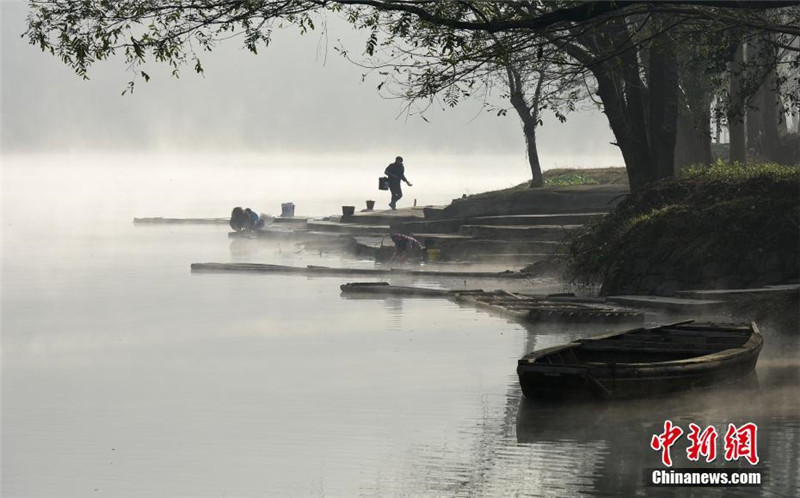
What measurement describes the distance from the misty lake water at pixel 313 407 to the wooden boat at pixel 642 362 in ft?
0.70

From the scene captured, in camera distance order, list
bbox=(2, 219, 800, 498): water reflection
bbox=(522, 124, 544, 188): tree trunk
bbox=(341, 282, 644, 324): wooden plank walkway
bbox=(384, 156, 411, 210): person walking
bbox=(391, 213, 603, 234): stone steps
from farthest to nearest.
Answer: bbox=(384, 156, 411, 210): person walking → bbox=(522, 124, 544, 188): tree trunk → bbox=(391, 213, 603, 234): stone steps → bbox=(341, 282, 644, 324): wooden plank walkway → bbox=(2, 219, 800, 498): water reflection

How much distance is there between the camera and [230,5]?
18.9m

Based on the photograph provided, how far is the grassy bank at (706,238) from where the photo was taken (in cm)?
2361

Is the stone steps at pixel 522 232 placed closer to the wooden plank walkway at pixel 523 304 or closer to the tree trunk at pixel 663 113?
the tree trunk at pixel 663 113

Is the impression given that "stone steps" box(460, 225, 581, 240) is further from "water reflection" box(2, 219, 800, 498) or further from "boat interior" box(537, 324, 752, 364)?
"boat interior" box(537, 324, 752, 364)

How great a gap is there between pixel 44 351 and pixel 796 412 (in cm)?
1102

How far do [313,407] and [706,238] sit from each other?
10.4 metres

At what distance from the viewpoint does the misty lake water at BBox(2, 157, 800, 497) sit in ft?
41.2

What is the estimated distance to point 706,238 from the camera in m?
24.3

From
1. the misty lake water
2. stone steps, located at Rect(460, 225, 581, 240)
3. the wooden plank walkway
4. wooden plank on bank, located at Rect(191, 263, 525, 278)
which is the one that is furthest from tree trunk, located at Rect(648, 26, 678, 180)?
the wooden plank walkway

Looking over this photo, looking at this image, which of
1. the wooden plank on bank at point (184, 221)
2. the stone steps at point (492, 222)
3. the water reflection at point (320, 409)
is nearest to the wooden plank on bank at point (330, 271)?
the water reflection at point (320, 409)

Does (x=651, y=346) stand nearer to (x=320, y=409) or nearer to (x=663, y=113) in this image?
(x=320, y=409)

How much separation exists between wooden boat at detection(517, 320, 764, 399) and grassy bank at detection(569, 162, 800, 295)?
577 cm

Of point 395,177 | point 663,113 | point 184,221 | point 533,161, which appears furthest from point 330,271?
point 184,221
